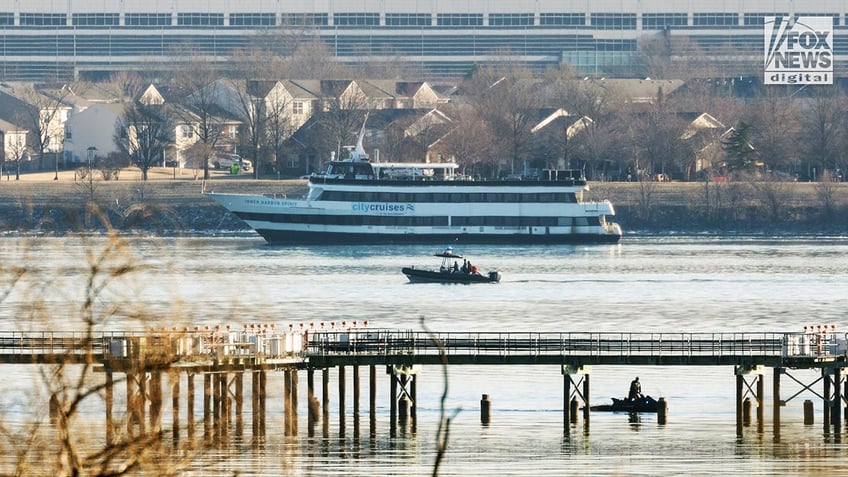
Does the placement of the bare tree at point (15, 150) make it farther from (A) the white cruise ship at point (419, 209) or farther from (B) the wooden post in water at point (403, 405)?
(B) the wooden post in water at point (403, 405)

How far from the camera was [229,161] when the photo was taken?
184375 millimetres

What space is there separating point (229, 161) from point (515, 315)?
102 metres

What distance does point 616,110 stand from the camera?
612 feet

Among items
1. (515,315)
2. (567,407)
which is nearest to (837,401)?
(567,407)

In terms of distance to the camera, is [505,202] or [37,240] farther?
[505,202]

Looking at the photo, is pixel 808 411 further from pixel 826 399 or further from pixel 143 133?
pixel 143 133

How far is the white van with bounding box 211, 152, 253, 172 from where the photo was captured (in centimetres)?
18238

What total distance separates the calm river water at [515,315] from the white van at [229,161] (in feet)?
117

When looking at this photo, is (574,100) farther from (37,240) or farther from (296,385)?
(296,385)

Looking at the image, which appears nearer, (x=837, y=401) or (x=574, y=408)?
(x=837, y=401)

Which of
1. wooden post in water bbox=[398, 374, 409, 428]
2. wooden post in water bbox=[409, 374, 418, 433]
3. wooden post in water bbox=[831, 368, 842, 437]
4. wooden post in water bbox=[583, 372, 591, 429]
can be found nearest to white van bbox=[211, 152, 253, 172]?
wooden post in water bbox=[398, 374, 409, 428]

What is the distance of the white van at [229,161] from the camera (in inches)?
7180

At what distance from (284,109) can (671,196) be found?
48.5m

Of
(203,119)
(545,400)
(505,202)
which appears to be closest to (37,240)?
(505,202)
